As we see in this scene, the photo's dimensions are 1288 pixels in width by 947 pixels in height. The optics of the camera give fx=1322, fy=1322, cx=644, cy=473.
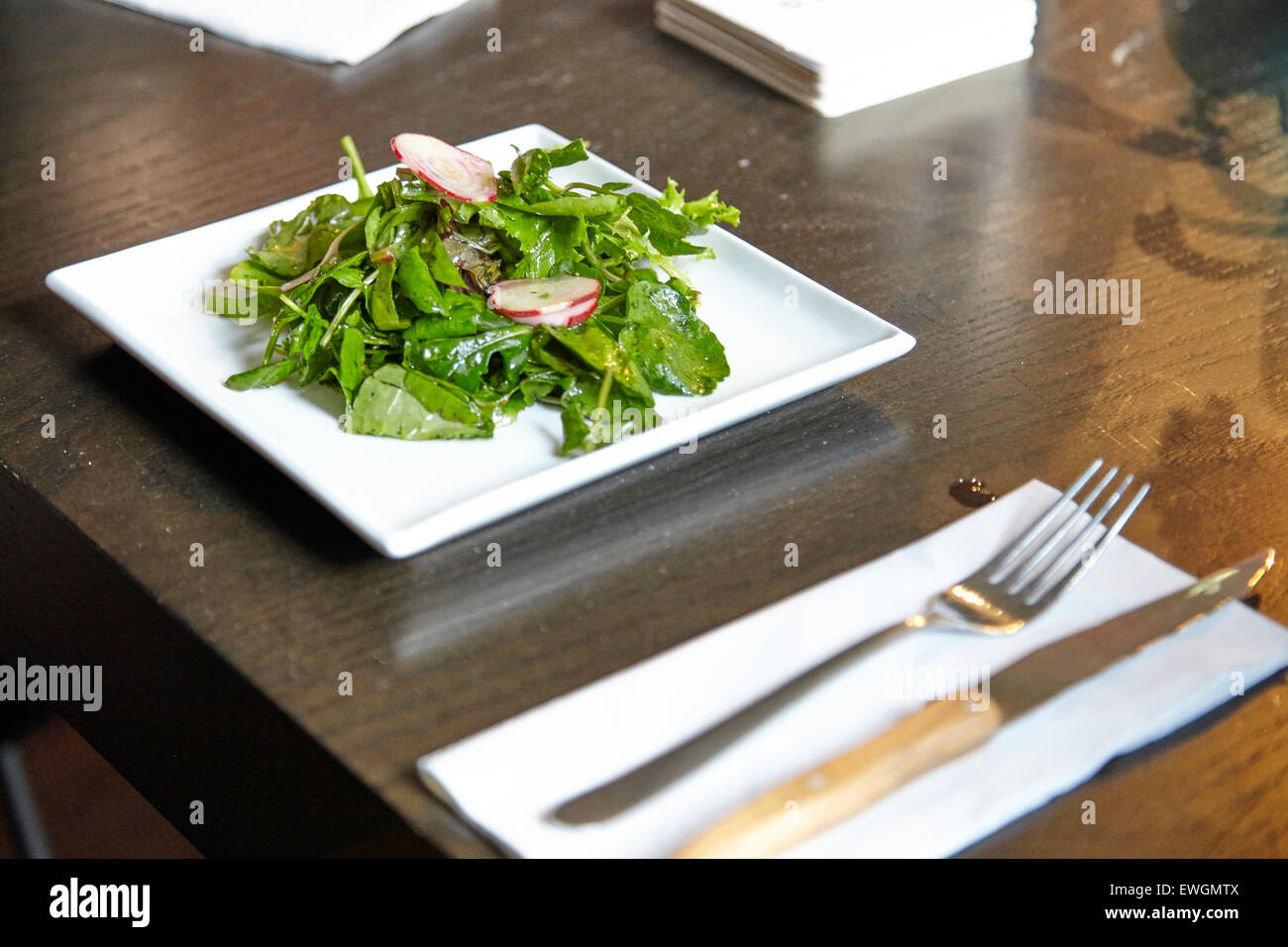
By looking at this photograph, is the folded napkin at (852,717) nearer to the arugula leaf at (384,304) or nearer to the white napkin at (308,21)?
the arugula leaf at (384,304)

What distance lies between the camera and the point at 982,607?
2.03ft

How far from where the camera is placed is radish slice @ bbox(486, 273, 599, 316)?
740 millimetres

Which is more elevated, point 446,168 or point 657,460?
point 446,168

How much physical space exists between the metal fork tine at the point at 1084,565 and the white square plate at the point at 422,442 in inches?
6.7

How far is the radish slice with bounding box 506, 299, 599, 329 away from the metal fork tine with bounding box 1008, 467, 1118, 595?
280 millimetres

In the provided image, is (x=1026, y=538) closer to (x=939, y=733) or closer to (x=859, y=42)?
(x=939, y=733)

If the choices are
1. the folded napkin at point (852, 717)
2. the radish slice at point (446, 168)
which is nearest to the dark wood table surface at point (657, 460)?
the folded napkin at point (852, 717)

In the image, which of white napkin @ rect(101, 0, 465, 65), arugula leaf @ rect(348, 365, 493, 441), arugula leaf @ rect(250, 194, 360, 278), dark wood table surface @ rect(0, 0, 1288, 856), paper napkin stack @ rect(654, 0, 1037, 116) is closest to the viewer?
dark wood table surface @ rect(0, 0, 1288, 856)

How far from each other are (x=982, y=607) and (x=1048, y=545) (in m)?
0.06

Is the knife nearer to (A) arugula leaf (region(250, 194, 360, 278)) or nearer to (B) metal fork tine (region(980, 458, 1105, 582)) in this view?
(B) metal fork tine (region(980, 458, 1105, 582))

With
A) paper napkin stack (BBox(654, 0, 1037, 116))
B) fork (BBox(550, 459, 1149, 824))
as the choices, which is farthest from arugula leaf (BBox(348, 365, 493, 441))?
paper napkin stack (BBox(654, 0, 1037, 116))

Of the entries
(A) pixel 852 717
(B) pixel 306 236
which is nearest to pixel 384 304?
(B) pixel 306 236

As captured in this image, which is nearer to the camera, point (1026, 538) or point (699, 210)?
point (1026, 538)
